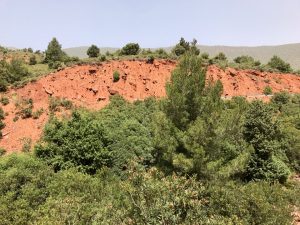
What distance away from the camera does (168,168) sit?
85.3 feet

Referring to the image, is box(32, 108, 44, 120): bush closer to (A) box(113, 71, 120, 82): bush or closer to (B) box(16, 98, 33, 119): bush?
→ (B) box(16, 98, 33, 119): bush

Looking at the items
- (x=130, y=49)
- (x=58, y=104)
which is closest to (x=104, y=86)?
(x=58, y=104)

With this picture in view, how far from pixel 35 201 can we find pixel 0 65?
36624 millimetres

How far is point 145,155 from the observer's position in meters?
33.8

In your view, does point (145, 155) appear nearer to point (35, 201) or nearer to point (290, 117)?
point (35, 201)

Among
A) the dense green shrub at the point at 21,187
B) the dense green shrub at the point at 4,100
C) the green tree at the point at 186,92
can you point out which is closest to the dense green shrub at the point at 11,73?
the dense green shrub at the point at 4,100

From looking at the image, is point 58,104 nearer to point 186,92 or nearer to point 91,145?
point 91,145

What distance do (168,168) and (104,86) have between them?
86.7 ft

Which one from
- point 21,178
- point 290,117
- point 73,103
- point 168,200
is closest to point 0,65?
point 73,103

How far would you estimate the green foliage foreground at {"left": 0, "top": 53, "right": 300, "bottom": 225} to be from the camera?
1452 cm

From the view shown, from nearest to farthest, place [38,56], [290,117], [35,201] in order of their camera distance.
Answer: [35,201] → [290,117] → [38,56]

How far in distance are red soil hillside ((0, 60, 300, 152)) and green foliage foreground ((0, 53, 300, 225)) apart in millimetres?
7746

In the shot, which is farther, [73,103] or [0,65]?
[0,65]

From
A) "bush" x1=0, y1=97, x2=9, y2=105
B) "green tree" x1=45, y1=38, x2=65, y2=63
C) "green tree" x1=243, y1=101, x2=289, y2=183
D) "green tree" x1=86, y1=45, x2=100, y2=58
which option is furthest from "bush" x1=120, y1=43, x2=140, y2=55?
"green tree" x1=243, y1=101, x2=289, y2=183
